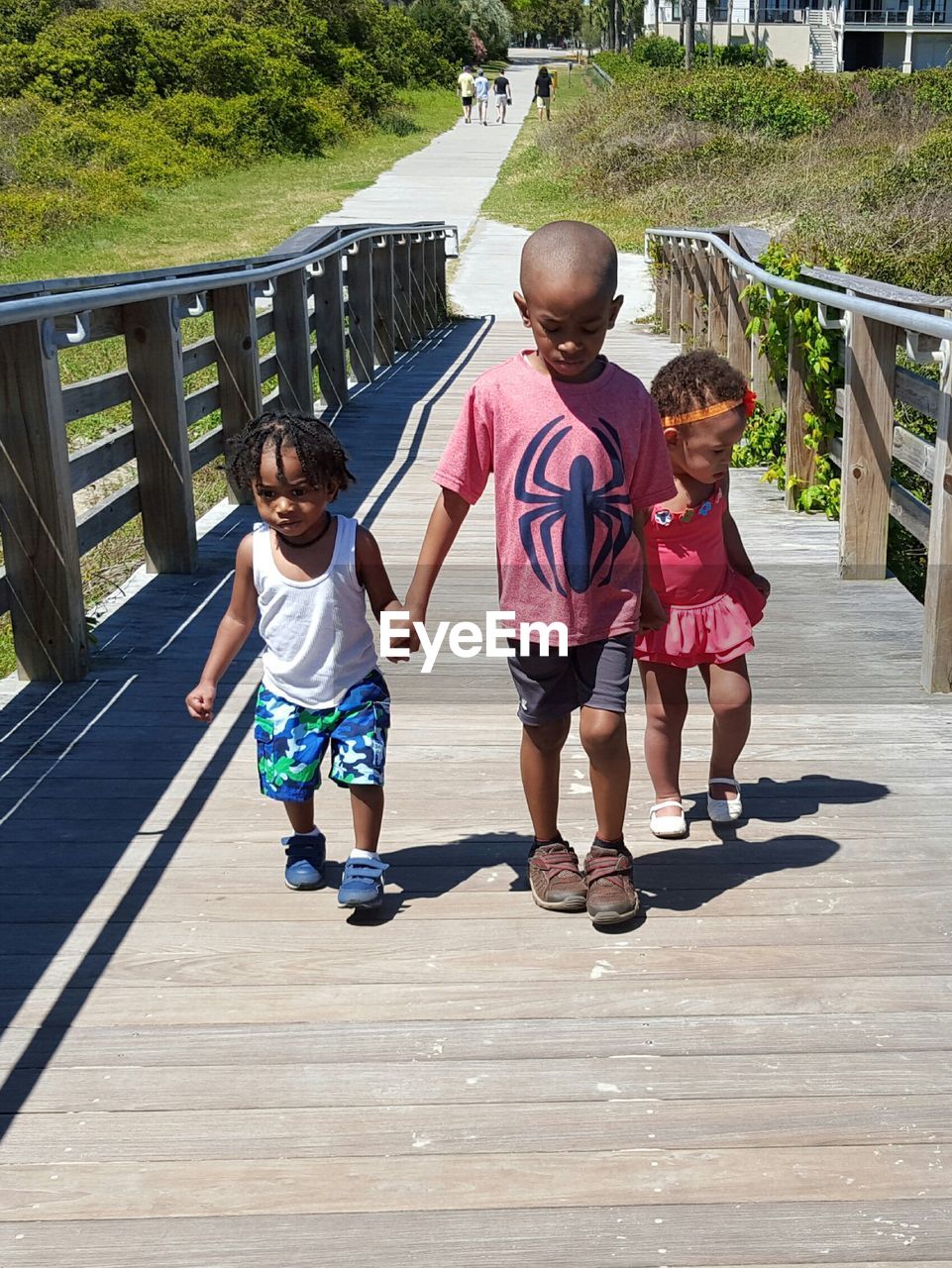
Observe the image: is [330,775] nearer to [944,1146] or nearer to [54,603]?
[944,1146]

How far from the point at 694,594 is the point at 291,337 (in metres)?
5.96

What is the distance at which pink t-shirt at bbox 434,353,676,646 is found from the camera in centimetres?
279

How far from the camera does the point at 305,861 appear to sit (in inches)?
127

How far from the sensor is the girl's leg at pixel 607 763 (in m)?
2.92

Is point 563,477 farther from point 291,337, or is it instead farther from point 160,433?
point 291,337

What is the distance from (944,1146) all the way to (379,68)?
4596 cm

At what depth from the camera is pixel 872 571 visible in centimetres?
576

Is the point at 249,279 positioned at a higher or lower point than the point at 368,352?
higher

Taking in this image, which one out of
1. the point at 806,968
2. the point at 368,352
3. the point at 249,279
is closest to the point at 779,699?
the point at 806,968

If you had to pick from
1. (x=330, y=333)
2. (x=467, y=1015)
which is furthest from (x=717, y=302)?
(x=467, y=1015)

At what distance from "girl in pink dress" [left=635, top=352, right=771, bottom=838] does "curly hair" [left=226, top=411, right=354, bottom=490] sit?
0.71 m

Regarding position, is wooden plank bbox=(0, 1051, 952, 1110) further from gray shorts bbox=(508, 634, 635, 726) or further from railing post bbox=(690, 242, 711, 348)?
railing post bbox=(690, 242, 711, 348)

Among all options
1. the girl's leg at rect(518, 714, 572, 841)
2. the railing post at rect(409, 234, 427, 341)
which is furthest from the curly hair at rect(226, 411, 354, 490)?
the railing post at rect(409, 234, 427, 341)

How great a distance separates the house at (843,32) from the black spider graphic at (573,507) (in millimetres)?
66226
